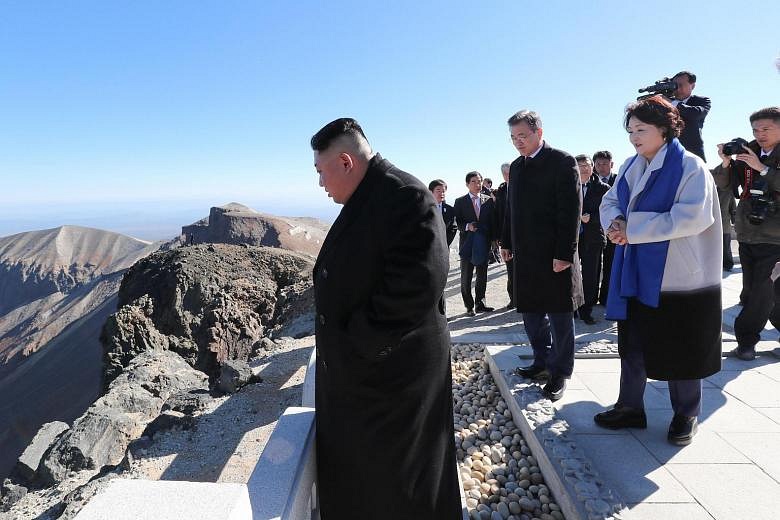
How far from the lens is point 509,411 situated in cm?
346

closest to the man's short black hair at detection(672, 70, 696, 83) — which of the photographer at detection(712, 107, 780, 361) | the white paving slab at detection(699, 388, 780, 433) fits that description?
the photographer at detection(712, 107, 780, 361)

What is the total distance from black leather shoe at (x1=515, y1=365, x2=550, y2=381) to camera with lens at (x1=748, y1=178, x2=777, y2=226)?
2092 millimetres

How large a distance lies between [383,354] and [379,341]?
6cm

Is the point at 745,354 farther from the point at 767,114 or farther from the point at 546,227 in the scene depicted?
the point at 546,227

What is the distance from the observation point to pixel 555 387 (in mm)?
3281

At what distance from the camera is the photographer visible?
11.8 feet

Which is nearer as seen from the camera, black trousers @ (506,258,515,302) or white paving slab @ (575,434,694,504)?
white paving slab @ (575,434,694,504)

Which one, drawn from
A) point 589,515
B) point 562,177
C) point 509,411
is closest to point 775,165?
point 562,177

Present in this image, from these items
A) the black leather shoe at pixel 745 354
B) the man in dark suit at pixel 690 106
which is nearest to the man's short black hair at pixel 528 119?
the black leather shoe at pixel 745 354

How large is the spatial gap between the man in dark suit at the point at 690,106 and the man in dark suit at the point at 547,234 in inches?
137

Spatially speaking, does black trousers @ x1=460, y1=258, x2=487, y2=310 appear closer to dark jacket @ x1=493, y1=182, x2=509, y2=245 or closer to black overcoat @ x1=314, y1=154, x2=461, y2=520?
dark jacket @ x1=493, y1=182, x2=509, y2=245

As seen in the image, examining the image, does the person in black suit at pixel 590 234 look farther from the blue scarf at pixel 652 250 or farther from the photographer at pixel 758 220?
the blue scarf at pixel 652 250

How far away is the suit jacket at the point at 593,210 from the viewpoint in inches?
228

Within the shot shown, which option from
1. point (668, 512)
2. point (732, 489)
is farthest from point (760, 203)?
point (668, 512)
